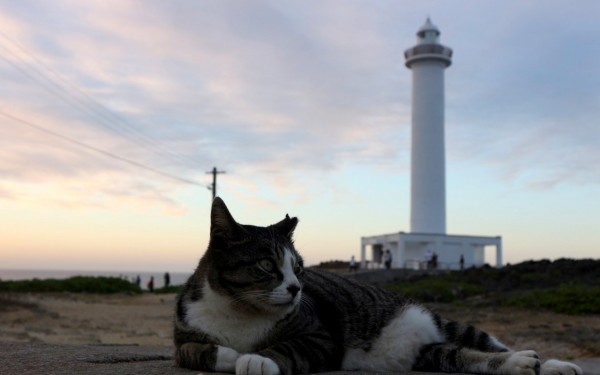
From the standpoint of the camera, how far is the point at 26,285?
115ft

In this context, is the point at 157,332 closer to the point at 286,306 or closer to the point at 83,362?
the point at 83,362

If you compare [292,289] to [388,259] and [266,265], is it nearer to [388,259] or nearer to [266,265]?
[266,265]

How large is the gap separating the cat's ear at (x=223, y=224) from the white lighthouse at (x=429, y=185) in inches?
1536

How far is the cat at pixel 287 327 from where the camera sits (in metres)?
4.07

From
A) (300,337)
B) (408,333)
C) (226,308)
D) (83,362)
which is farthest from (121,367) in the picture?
(408,333)

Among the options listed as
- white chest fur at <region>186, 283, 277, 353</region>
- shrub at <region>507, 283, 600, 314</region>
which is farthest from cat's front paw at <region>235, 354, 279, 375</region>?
shrub at <region>507, 283, 600, 314</region>

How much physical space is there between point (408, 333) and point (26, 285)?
34919 millimetres

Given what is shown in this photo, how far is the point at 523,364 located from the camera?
4.16 m

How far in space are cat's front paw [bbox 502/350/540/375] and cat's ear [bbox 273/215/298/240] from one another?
1.84m

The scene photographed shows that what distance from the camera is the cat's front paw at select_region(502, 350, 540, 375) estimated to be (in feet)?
13.6

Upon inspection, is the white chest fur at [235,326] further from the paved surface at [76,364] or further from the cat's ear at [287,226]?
the cat's ear at [287,226]

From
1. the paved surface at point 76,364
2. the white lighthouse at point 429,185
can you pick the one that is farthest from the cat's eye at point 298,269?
the white lighthouse at point 429,185

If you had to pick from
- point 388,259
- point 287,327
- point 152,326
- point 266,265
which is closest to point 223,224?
point 266,265

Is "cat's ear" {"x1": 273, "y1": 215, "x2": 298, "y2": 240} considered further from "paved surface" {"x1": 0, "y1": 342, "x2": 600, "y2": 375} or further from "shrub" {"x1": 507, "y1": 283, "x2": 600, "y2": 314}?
"shrub" {"x1": 507, "y1": 283, "x2": 600, "y2": 314}
